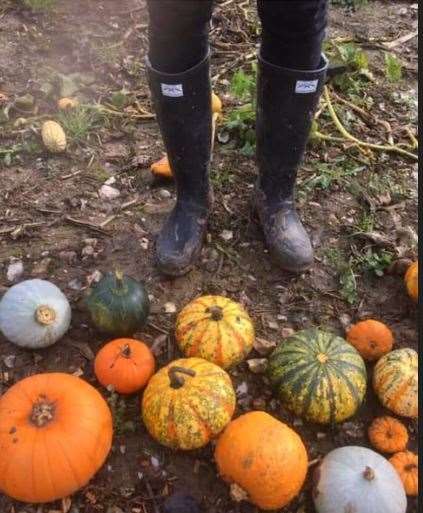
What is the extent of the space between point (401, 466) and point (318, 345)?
0.56 meters

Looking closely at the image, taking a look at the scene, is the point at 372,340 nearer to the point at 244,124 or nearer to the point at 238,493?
the point at 238,493

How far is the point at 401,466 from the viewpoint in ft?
7.19

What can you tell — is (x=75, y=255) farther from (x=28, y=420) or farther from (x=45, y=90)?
(x=45, y=90)

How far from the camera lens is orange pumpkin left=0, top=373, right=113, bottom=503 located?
2021 millimetres

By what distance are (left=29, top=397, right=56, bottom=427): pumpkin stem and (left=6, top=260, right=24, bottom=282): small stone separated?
1027 millimetres

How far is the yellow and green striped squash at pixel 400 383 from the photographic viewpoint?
237 cm

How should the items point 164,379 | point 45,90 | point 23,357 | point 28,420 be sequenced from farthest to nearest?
point 45,90 → point 23,357 → point 164,379 → point 28,420

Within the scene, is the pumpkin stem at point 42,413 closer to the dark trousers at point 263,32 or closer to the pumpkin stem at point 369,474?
the pumpkin stem at point 369,474

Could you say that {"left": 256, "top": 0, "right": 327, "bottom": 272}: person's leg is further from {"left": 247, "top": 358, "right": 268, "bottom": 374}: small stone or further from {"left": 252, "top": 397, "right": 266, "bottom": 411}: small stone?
{"left": 252, "top": 397, "right": 266, "bottom": 411}: small stone

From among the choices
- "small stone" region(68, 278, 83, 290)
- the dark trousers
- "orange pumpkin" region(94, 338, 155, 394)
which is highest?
Result: the dark trousers

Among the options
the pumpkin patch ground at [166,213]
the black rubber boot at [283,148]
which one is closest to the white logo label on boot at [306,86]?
the black rubber boot at [283,148]

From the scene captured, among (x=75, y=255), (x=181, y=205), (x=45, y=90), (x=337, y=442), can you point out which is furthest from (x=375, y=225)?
(x=45, y=90)

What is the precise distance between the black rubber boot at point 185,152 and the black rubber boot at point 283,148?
11.1 inches

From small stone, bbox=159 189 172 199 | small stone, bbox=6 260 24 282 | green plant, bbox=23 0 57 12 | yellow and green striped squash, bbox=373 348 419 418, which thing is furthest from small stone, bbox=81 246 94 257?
green plant, bbox=23 0 57 12
